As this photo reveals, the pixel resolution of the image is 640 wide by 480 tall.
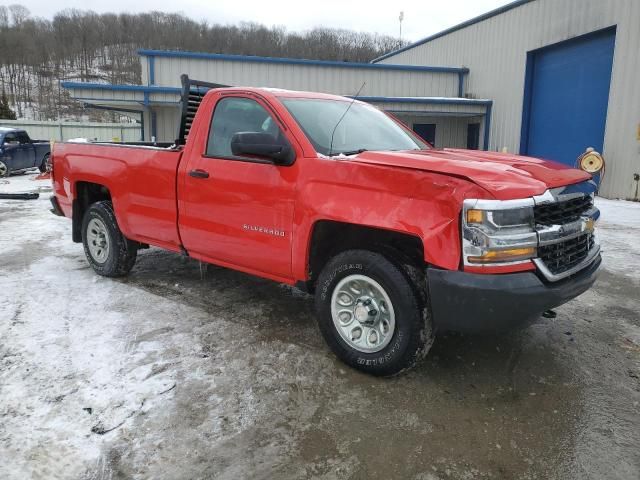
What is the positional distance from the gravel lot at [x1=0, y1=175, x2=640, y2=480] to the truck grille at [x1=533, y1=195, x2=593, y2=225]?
1083 mm

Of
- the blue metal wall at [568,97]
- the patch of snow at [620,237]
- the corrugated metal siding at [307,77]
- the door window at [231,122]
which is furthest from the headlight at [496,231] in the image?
the corrugated metal siding at [307,77]

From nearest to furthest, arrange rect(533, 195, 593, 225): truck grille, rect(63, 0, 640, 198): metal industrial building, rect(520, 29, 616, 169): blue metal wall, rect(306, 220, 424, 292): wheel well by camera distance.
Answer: rect(533, 195, 593, 225): truck grille, rect(306, 220, 424, 292): wheel well, rect(63, 0, 640, 198): metal industrial building, rect(520, 29, 616, 169): blue metal wall

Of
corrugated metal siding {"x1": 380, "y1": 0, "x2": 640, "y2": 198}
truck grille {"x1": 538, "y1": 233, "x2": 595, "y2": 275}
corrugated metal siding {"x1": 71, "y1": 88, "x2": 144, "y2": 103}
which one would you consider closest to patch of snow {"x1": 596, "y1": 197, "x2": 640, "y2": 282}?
corrugated metal siding {"x1": 380, "y1": 0, "x2": 640, "y2": 198}

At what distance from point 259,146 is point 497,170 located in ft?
5.09

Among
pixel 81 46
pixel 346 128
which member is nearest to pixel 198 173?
pixel 346 128

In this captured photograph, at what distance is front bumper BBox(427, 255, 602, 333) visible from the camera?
2818 millimetres

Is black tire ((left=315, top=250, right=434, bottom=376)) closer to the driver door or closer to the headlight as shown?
the headlight

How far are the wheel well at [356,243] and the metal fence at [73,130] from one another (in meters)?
32.5

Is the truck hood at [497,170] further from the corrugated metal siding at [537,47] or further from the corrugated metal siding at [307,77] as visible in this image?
the corrugated metal siding at [307,77]

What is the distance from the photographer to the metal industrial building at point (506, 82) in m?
13.4

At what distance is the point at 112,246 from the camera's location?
5430mm

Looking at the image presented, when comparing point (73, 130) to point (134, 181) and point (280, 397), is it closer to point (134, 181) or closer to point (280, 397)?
point (134, 181)

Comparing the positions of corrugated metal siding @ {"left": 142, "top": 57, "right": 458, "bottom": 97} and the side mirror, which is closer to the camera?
the side mirror

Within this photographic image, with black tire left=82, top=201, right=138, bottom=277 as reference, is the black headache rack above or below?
above
